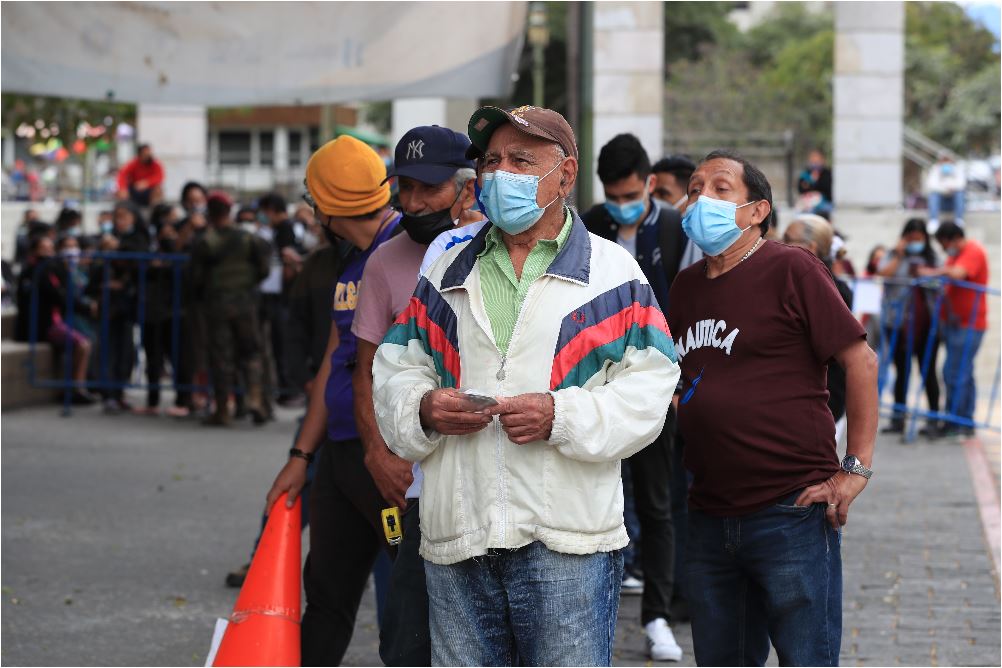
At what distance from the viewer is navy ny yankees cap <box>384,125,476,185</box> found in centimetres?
483

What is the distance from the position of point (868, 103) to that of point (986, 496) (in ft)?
39.0

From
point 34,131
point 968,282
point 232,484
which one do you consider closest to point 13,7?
point 232,484

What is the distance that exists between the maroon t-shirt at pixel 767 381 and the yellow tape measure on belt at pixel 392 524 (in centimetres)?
91

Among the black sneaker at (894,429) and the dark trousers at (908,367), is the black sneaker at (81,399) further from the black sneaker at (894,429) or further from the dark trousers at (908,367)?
the dark trousers at (908,367)

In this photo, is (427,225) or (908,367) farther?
(908,367)

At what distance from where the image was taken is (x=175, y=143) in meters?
29.1

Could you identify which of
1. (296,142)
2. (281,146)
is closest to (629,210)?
(281,146)

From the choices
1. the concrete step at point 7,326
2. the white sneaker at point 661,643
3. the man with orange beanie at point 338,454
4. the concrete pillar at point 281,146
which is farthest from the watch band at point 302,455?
the concrete pillar at point 281,146

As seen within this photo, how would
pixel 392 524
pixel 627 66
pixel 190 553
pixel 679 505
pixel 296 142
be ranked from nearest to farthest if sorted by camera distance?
pixel 392 524 → pixel 679 505 → pixel 190 553 → pixel 627 66 → pixel 296 142

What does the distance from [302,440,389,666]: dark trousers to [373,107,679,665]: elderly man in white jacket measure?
4.73 ft

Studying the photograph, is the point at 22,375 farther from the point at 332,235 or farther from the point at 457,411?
the point at 457,411

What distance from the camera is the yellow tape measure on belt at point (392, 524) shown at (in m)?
4.52

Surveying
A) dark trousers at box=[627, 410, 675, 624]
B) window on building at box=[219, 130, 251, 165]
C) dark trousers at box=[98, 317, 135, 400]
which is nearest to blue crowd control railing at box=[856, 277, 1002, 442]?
dark trousers at box=[98, 317, 135, 400]

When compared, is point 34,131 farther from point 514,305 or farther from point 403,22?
point 514,305
